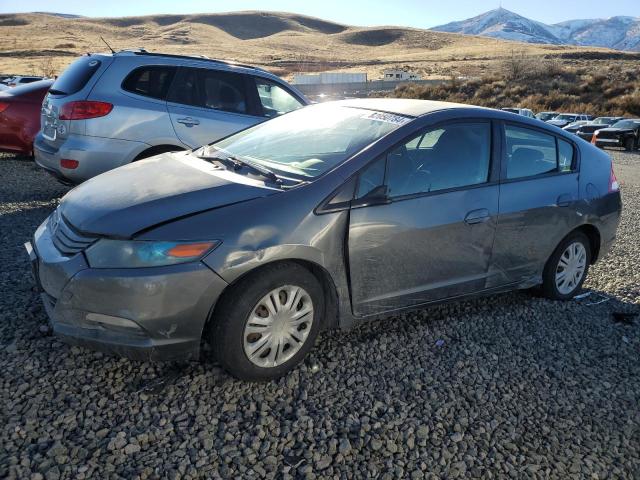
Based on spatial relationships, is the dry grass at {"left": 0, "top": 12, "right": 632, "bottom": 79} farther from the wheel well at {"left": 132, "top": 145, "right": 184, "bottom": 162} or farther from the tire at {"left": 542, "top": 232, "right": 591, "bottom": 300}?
the tire at {"left": 542, "top": 232, "right": 591, "bottom": 300}

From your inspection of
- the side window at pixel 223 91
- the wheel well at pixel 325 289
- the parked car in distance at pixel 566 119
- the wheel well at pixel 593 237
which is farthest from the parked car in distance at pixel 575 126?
the wheel well at pixel 325 289

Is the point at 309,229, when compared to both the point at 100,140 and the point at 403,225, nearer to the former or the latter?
the point at 403,225

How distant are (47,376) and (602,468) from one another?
2954 millimetres

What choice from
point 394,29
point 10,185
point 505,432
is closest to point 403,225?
point 505,432

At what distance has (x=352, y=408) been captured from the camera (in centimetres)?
313

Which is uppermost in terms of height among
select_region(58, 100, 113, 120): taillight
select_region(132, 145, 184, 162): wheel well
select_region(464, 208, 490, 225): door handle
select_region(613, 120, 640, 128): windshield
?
select_region(58, 100, 113, 120): taillight

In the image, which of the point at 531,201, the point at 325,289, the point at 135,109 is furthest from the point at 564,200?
the point at 135,109

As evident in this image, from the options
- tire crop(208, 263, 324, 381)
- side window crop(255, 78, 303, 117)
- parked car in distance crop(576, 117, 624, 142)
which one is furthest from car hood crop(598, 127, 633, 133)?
tire crop(208, 263, 324, 381)

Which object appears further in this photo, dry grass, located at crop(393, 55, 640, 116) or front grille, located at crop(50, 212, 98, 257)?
dry grass, located at crop(393, 55, 640, 116)

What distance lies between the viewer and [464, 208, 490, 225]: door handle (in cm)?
390

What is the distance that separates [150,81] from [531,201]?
14.4ft

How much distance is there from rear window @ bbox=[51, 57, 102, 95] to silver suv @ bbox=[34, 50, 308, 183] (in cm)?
2

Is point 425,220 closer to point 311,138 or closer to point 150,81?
point 311,138

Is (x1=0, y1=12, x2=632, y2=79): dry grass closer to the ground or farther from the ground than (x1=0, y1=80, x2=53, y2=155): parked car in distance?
closer to the ground
